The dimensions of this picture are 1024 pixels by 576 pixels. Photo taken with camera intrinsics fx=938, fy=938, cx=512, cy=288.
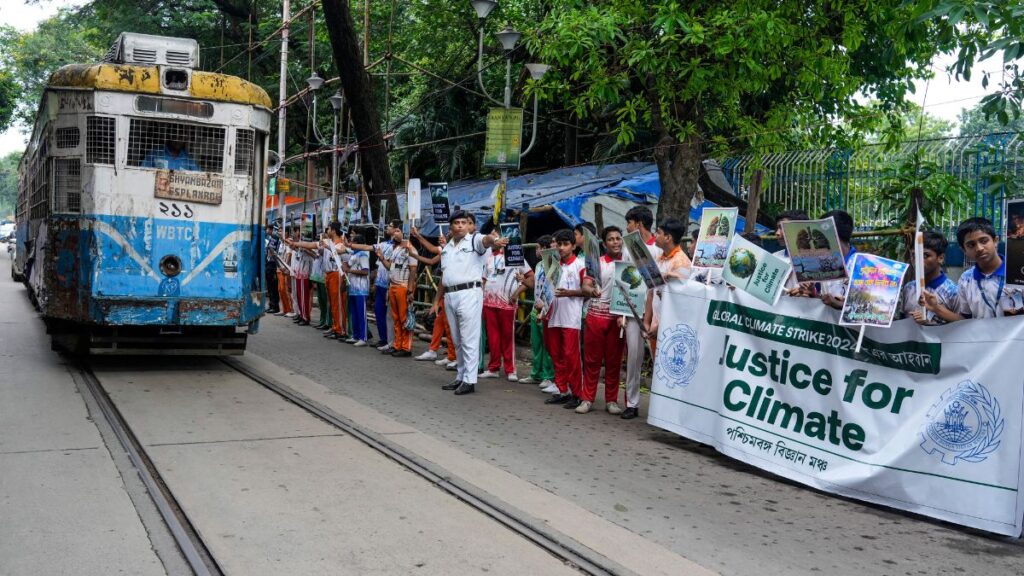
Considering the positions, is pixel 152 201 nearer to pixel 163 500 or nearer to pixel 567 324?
pixel 567 324

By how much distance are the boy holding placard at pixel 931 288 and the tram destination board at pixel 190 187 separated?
7.66m

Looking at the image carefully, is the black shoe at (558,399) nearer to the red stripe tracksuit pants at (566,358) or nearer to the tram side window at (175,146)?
the red stripe tracksuit pants at (566,358)

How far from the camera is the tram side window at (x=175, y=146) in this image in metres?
10.4

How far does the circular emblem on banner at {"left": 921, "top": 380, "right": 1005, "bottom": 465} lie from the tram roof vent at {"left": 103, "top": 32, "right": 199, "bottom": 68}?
8.68 metres

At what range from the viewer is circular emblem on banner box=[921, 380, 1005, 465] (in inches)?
210

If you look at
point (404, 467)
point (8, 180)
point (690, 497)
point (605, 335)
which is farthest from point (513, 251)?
point (8, 180)

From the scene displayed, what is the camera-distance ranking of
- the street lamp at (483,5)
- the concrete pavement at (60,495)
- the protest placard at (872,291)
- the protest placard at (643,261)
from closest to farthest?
1. the concrete pavement at (60,495)
2. the protest placard at (872,291)
3. the protest placard at (643,261)
4. the street lamp at (483,5)

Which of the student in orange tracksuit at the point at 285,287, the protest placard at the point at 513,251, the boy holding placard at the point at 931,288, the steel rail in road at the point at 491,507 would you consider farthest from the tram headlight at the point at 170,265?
the student in orange tracksuit at the point at 285,287

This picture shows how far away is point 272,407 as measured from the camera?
28.5 feet

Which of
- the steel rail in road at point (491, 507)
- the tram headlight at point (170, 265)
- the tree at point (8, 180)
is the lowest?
the steel rail in road at point (491, 507)

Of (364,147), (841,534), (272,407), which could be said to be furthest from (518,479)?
(364,147)

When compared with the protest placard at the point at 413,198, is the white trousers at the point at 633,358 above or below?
below

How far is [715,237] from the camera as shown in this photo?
7.51m

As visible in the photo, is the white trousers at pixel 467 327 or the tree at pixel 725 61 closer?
the white trousers at pixel 467 327
